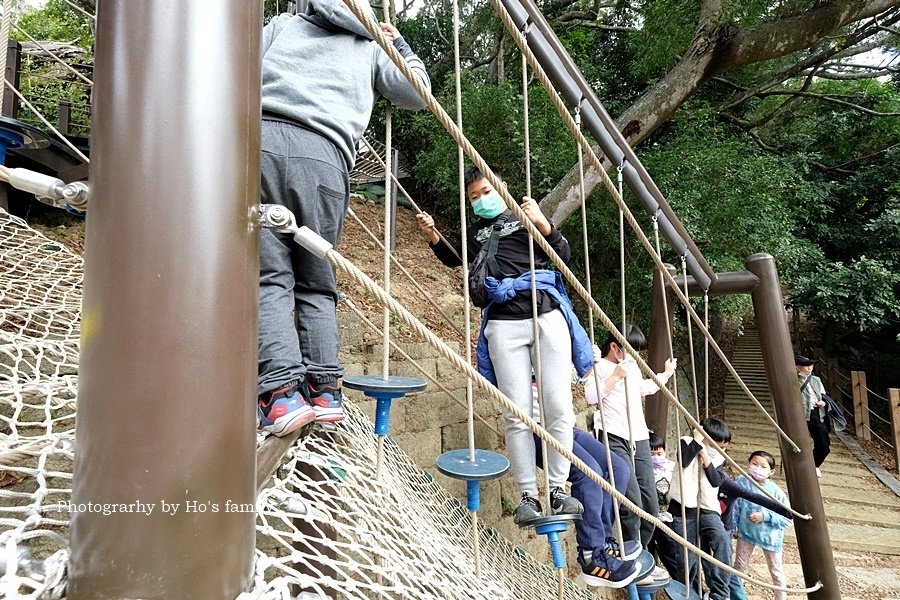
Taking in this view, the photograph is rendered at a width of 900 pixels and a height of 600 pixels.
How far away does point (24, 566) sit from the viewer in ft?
1.35

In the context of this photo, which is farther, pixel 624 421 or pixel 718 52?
pixel 718 52

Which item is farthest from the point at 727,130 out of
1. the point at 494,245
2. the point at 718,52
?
the point at 494,245

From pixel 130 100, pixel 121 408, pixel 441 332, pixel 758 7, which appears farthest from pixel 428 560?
pixel 758 7

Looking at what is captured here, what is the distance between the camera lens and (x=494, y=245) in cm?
162

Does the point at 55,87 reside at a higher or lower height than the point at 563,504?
higher

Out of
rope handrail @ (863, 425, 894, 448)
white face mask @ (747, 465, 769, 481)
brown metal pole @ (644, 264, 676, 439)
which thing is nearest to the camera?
brown metal pole @ (644, 264, 676, 439)

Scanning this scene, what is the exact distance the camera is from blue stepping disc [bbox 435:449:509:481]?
3.91ft

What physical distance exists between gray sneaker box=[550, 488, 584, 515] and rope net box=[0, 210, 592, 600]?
0.23 metres

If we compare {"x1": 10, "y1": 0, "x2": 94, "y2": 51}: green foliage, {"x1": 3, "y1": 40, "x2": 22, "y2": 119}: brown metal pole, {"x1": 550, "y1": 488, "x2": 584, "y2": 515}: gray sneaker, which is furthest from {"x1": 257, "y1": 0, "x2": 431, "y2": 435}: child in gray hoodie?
{"x1": 10, "y1": 0, "x2": 94, "y2": 51}: green foliage

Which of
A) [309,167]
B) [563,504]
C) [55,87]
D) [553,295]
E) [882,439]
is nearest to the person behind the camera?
[309,167]

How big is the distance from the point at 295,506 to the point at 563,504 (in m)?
0.87

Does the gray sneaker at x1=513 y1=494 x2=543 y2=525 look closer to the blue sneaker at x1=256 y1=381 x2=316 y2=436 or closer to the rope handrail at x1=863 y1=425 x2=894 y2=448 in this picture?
the blue sneaker at x1=256 y1=381 x2=316 y2=436

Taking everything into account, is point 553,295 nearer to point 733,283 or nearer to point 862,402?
point 733,283

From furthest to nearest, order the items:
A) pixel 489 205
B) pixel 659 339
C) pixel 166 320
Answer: pixel 659 339 < pixel 489 205 < pixel 166 320
